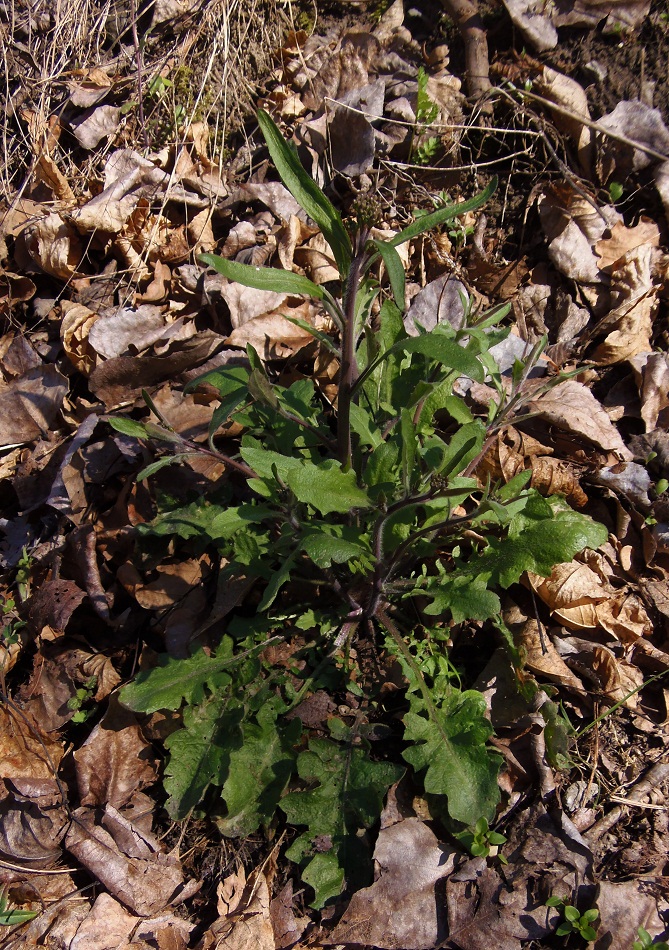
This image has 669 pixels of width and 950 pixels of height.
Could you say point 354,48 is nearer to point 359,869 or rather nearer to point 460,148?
point 460,148

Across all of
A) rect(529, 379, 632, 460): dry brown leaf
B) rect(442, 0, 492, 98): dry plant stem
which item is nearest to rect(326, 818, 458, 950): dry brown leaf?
rect(529, 379, 632, 460): dry brown leaf

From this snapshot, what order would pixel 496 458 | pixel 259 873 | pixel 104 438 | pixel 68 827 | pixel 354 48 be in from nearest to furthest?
pixel 259 873, pixel 68 827, pixel 496 458, pixel 104 438, pixel 354 48

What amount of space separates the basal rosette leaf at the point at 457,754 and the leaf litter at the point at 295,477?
17cm

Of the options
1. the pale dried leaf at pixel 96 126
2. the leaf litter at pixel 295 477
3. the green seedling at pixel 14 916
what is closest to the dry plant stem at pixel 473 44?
the leaf litter at pixel 295 477

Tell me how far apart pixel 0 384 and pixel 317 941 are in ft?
9.44

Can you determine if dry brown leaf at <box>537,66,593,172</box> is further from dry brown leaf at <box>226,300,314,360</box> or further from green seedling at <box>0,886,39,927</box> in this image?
green seedling at <box>0,886,39,927</box>

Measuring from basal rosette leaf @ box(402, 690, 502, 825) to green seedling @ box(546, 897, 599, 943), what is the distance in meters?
0.36

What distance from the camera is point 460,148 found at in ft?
11.8

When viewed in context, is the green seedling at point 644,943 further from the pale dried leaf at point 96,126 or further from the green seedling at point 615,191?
the pale dried leaf at point 96,126

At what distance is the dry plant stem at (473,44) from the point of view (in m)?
3.67

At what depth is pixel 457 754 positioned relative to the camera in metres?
2.13

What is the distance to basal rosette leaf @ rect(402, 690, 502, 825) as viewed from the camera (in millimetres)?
2033

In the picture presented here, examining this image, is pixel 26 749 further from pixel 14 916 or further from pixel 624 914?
pixel 624 914

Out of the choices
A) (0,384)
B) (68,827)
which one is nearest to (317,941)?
(68,827)
